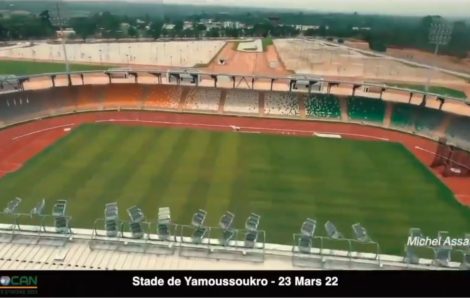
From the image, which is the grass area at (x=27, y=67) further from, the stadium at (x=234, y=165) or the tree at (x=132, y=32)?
the tree at (x=132, y=32)

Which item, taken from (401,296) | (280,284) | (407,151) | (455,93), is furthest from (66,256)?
(455,93)

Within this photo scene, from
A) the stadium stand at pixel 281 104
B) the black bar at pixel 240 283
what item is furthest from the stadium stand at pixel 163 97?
the black bar at pixel 240 283

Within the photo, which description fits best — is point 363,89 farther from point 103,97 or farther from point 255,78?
point 103,97

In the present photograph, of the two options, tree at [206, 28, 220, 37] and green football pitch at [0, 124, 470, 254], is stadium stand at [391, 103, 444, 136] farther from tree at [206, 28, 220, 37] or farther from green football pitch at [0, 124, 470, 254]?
tree at [206, 28, 220, 37]

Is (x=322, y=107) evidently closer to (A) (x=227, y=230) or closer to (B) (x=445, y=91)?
(B) (x=445, y=91)

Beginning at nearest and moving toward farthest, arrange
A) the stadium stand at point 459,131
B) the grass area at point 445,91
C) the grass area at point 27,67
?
the stadium stand at point 459,131 → the grass area at point 445,91 → the grass area at point 27,67
